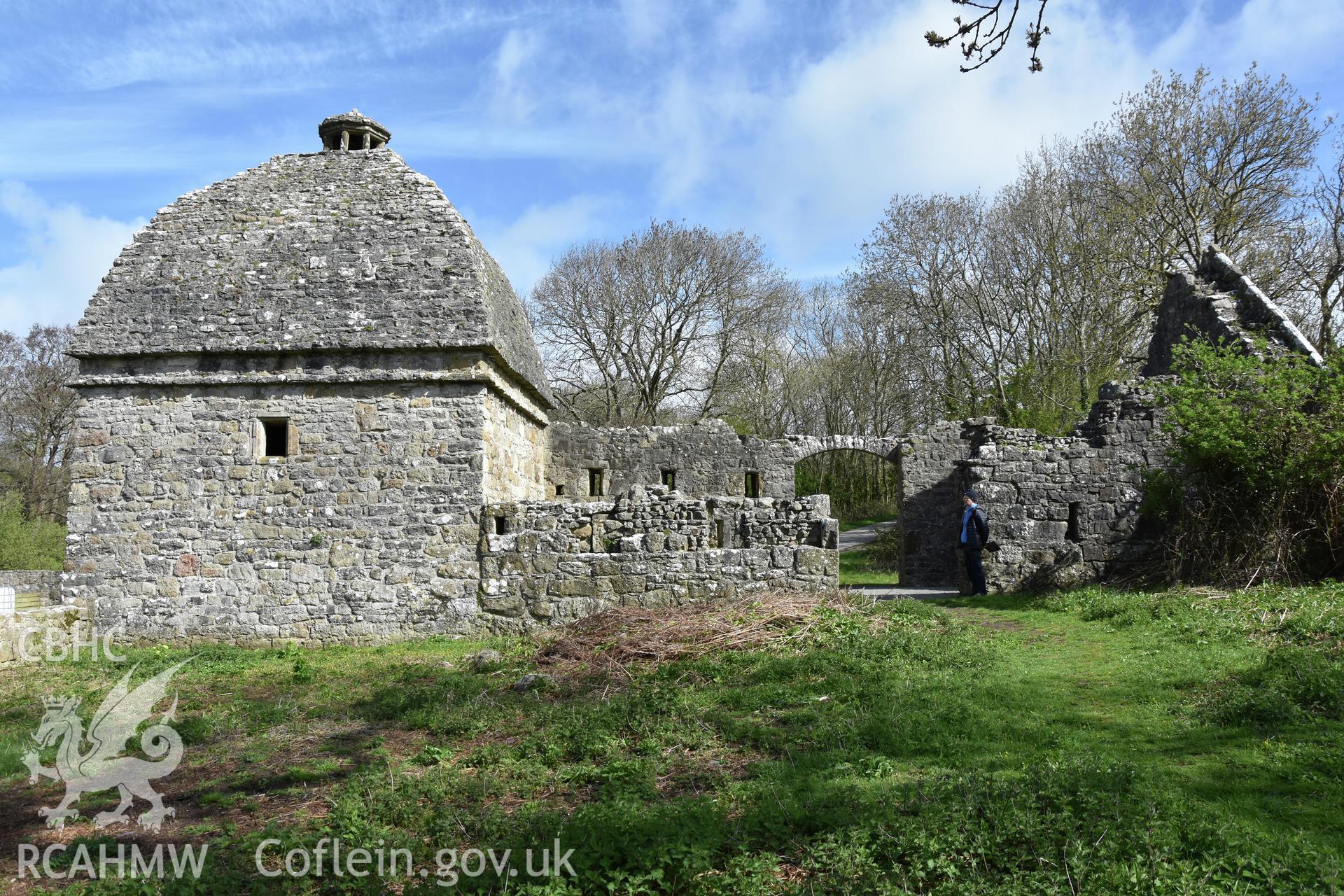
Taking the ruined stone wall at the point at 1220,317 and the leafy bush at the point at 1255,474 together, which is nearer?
the leafy bush at the point at 1255,474

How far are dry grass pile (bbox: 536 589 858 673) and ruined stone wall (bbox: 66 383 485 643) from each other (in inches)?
94.9

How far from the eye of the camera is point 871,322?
35188 millimetres

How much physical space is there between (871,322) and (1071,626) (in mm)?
26286

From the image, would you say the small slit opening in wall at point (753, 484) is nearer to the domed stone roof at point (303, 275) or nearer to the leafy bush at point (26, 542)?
the domed stone roof at point (303, 275)

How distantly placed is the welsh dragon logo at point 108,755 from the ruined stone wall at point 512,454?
16.7ft

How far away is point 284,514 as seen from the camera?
39.2ft

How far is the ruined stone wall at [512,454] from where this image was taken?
12.4 metres

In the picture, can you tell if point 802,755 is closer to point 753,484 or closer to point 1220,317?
point 753,484

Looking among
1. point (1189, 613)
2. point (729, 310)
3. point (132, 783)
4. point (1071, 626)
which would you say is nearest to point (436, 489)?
point (132, 783)

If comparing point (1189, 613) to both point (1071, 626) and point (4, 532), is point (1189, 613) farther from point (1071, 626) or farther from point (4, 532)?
point (4, 532)

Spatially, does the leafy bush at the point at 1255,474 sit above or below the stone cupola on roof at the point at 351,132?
below

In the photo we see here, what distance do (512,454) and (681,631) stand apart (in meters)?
5.62

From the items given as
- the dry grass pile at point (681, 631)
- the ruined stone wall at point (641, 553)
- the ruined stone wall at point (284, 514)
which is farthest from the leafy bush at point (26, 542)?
the dry grass pile at point (681, 631)

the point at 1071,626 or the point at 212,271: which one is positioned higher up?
the point at 212,271
